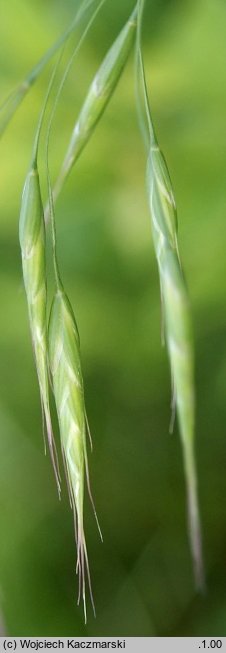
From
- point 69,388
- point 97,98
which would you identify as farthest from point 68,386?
point 97,98

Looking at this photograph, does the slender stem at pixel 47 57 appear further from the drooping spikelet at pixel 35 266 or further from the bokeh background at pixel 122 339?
the bokeh background at pixel 122 339

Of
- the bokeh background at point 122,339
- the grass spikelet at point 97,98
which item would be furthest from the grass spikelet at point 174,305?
the bokeh background at point 122,339

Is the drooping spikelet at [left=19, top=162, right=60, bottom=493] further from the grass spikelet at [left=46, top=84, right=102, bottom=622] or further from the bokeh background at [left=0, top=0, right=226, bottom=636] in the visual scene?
the bokeh background at [left=0, top=0, right=226, bottom=636]

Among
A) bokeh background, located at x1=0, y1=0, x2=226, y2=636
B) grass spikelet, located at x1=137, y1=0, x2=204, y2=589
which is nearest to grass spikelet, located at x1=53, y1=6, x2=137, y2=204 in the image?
grass spikelet, located at x1=137, y1=0, x2=204, y2=589

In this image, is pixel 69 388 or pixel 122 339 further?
pixel 122 339

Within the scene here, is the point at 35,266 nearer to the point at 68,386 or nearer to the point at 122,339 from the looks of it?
the point at 68,386
